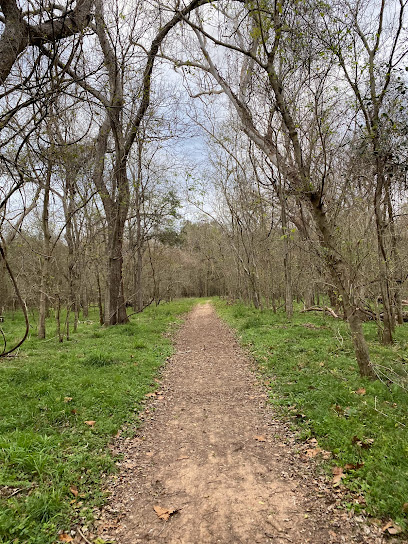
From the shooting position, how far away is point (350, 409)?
4.26 metres

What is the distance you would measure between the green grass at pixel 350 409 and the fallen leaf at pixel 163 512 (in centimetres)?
166

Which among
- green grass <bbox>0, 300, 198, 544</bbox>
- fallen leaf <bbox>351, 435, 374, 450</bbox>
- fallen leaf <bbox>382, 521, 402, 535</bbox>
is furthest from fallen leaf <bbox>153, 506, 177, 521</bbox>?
fallen leaf <bbox>351, 435, 374, 450</bbox>

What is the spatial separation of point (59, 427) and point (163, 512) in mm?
2040

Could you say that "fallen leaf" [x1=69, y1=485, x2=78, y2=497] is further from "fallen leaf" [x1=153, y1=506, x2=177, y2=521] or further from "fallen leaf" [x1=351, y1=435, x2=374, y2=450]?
"fallen leaf" [x1=351, y1=435, x2=374, y2=450]

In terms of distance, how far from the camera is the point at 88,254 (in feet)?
37.9

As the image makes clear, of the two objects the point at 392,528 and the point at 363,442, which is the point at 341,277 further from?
the point at 392,528

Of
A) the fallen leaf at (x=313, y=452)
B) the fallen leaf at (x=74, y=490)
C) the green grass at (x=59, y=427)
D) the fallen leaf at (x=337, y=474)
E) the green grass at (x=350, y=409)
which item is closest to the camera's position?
the green grass at (x=59, y=427)

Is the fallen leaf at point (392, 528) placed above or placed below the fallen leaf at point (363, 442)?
below

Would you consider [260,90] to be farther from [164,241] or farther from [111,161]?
[164,241]

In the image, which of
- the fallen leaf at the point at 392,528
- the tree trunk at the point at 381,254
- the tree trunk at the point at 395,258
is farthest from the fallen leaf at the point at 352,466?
the tree trunk at the point at 395,258

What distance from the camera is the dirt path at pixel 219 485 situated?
2691mm

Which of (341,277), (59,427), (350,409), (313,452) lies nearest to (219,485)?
(313,452)

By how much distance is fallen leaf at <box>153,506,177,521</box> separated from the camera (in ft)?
9.53

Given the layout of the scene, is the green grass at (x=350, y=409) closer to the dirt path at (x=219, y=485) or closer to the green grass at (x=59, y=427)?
the dirt path at (x=219, y=485)
